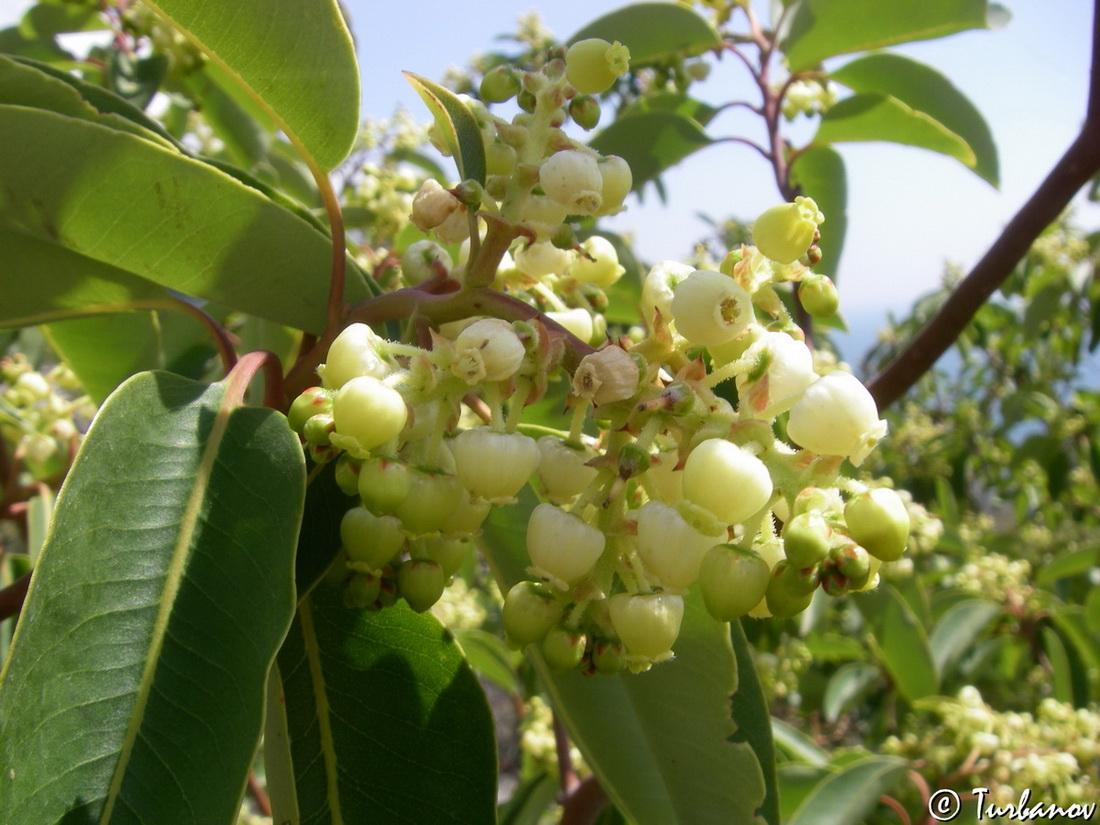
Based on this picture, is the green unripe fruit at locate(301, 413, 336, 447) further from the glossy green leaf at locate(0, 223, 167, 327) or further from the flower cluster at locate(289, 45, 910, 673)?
the glossy green leaf at locate(0, 223, 167, 327)

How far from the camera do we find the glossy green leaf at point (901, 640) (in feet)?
8.74

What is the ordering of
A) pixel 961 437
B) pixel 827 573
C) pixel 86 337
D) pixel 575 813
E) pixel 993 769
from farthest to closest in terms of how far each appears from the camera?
1. pixel 961 437
2. pixel 993 769
3. pixel 575 813
4. pixel 86 337
5. pixel 827 573

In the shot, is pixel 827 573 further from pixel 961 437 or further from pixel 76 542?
pixel 961 437

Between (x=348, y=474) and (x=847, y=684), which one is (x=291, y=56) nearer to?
(x=348, y=474)

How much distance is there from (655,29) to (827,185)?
554mm

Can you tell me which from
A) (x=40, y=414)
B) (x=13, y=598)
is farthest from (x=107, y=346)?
(x=40, y=414)

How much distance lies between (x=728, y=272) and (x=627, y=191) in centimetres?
13

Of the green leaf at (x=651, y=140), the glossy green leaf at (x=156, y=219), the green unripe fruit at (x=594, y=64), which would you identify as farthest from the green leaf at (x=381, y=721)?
the green leaf at (x=651, y=140)

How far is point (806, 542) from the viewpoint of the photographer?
0.66 metres

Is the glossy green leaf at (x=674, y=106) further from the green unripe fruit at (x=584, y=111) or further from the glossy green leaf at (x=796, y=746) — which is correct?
the glossy green leaf at (x=796, y=746)

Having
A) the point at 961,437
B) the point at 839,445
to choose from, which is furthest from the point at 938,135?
the point at 961,437

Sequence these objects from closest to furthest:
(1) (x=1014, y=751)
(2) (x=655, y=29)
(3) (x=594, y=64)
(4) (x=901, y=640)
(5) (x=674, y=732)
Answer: (3) (x=594, y=64) < (5) (x=674, y=732) < (2) (x=655, y=29) < (1) (x=1014, y=751) < (4) (x=901, y=640)

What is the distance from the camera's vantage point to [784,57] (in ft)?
7.15

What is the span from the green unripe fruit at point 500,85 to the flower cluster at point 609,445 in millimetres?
36
